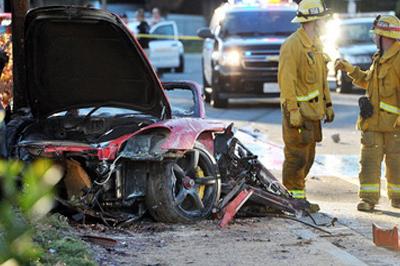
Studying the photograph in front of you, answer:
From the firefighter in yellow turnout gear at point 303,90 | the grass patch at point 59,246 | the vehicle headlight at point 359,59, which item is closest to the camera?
the grass patch at point 59,246

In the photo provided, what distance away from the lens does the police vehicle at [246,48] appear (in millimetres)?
17328

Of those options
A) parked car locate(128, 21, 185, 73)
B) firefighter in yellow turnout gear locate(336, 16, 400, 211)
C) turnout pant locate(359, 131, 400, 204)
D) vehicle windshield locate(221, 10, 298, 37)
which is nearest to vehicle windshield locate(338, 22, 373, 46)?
vehicle windshield locate(221, 10, 298, 37)

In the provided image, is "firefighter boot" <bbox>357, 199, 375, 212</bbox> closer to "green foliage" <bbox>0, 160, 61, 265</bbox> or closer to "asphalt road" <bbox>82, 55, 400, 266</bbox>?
"asphalt road" <bbox>82, 55, 400, 266</bbox>

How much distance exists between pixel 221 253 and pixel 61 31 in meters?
2.32

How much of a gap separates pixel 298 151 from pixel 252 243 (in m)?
1.82

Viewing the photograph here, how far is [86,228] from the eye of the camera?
19.7ft

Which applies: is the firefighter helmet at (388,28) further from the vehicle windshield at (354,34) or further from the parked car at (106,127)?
the vehicle windshield at (354,34)

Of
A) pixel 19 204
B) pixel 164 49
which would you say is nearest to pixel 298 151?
pixel 19 204

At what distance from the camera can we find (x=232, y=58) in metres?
17.5

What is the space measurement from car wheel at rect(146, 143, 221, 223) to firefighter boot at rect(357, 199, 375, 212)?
1.55 m

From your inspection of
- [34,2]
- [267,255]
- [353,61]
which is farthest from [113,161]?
[353,61]

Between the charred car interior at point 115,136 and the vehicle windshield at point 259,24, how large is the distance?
11.0m

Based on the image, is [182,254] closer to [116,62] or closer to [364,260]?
[364,260]

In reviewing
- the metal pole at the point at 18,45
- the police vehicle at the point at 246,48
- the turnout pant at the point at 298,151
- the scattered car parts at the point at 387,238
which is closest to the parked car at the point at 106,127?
the metal pole at the point at 18,45
